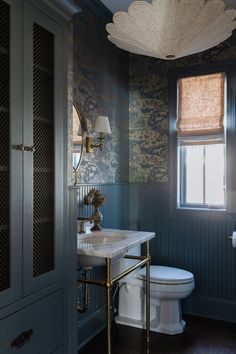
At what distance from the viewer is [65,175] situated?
5.16 ft

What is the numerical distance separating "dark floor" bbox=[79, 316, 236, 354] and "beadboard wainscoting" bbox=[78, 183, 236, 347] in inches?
6.2

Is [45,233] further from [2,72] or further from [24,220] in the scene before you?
[2,72]

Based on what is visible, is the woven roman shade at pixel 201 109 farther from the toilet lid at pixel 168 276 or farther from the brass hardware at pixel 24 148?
the brass hardware at pixel 24 148

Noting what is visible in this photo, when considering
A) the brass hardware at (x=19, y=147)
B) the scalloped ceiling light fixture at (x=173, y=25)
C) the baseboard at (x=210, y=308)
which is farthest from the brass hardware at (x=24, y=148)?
the baseboard at (x=210, y=308)

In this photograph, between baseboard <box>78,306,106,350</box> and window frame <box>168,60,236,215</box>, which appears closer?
baseboard <box>78,306,106,350</box>

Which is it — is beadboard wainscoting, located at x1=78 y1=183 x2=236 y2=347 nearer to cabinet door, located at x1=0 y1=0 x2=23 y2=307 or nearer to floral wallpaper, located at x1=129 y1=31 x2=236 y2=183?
floral wallpaper, located at x1=129 y1=31 x2=236 y2=183

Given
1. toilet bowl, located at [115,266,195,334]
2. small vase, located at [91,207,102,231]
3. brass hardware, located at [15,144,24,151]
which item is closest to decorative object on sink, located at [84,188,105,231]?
small vase, located at [91,207,102,231]

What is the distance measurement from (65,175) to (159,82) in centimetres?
211

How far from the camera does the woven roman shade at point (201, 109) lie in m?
3.07

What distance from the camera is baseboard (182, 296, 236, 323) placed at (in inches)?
117

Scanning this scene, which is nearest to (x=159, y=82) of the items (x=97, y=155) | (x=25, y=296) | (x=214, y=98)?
(x=214, y=98)

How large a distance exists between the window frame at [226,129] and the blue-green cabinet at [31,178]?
6.15 feet

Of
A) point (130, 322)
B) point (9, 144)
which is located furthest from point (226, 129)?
point (9, 144)

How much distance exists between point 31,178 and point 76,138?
4.06 ft
